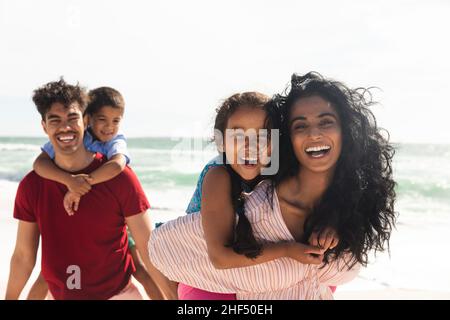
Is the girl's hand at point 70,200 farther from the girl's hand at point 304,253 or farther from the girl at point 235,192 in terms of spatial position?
the girl's hand at point 304,253

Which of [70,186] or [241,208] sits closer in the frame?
[241,208]

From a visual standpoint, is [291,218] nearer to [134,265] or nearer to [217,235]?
[217,235]

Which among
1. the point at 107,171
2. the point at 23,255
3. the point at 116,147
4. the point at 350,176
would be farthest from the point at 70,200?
the point at 350,176

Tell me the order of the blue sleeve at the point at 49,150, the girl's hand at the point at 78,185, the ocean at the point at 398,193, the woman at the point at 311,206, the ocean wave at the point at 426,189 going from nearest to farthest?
A: the woman at the point at 311,206, the girl's hand at the point at 78,185, the blue sleeve at the point at 49,150, the ocean at the point at 398,193, the ocean wave at the point at 426,189

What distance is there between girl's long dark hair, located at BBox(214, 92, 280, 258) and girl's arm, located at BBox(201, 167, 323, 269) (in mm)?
22

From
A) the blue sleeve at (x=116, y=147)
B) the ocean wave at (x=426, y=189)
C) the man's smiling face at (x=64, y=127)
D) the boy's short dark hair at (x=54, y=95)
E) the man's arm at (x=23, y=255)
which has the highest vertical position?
the boy's short dark hair at (x=54, y=95)

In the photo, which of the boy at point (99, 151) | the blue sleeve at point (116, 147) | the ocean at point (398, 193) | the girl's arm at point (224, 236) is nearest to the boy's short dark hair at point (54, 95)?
the boy at point (99, 151)

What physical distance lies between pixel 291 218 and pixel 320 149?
0.31 metres

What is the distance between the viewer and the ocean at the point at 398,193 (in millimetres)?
6480

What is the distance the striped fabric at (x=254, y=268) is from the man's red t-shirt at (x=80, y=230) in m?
0.67

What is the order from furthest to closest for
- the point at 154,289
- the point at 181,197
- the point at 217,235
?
1. the point at 181,197
2. the point at 154,289
3. the point at 217,235

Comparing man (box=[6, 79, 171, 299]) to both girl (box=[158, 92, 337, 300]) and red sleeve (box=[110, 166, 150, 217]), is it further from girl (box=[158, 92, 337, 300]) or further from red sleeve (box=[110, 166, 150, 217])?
girl (box=[158, 92, 337, 300])
